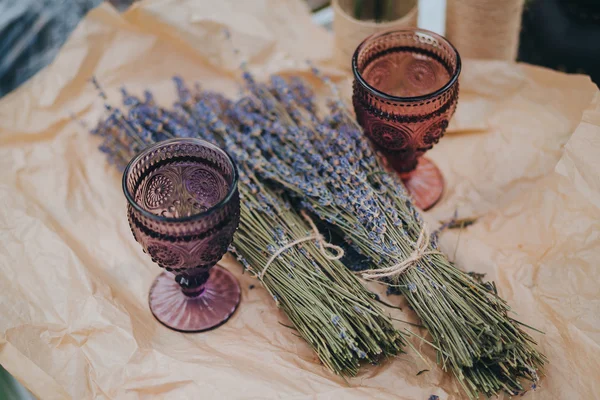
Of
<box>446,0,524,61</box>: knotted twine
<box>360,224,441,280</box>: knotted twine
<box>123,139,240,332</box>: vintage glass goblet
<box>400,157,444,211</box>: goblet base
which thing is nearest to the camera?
<box>123,139,240,332</box>: vintage glass goblet

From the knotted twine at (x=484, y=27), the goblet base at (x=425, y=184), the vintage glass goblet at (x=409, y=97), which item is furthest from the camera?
the knotted twine at (x=484, y=27)

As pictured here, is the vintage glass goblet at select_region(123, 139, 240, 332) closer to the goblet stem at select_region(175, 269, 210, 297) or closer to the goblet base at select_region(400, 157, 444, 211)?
the goblet stem at select_region(175, 269, 210, 297)

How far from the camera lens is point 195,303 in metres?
1.45

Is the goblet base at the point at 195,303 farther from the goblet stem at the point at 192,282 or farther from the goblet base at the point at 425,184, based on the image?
the goblet base at the point at 425,184

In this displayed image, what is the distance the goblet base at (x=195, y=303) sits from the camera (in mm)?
1421

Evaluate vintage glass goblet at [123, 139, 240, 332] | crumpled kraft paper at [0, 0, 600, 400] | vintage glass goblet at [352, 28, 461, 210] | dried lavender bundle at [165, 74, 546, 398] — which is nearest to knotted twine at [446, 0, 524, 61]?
crumpled kraft paper at [0, 0, 600, 400]

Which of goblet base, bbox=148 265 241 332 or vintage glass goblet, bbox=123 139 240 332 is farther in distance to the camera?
goblet base, bbox=148 265 241 332

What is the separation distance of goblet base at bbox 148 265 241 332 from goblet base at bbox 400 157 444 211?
19.0 inches

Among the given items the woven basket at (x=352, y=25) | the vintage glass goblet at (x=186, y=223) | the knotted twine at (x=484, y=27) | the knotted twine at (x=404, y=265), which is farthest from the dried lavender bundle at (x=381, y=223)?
the knotted twine at (x=484, y=27)

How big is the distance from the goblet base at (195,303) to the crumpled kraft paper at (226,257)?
22mm

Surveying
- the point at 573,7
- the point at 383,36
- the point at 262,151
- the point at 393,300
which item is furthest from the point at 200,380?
the point at 573,7

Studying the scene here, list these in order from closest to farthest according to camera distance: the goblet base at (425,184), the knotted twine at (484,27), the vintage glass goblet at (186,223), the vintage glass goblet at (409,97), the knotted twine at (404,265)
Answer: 1. the vintage glass goblet at (186,223)
2. the knotted twine at (404,265)
3. the vintage glass goblet at (409,97)
4. the goblet base at (425,184)
5. the knotted twine at (484,27)

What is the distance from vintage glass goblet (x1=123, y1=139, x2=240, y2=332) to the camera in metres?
1.20

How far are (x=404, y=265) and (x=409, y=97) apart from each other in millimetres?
346
